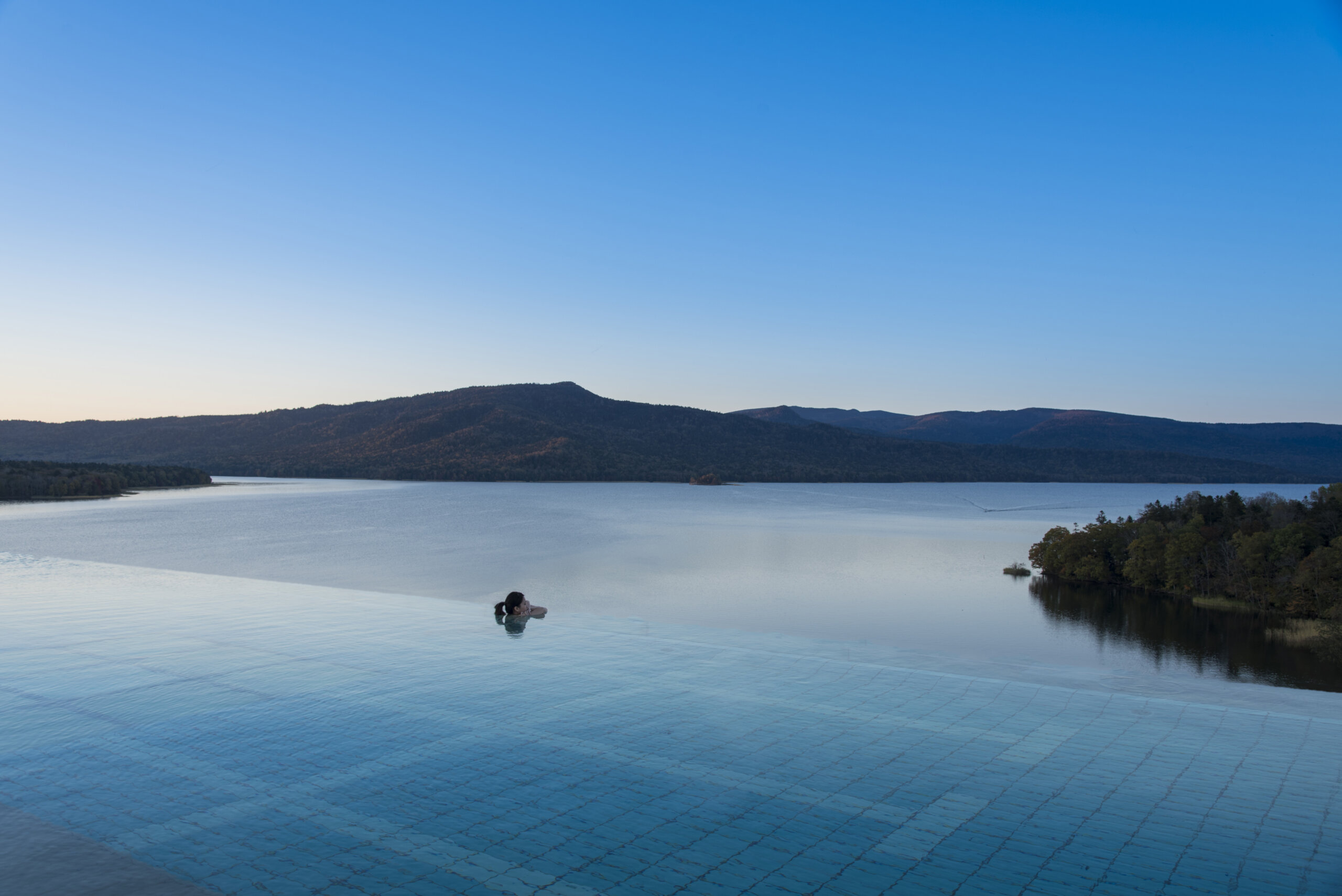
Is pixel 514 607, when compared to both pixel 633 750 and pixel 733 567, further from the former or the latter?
pixel 733 567

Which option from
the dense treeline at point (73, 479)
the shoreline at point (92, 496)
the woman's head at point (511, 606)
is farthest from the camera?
the dense treeline at point (73, 479)

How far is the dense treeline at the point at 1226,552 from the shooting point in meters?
16.9

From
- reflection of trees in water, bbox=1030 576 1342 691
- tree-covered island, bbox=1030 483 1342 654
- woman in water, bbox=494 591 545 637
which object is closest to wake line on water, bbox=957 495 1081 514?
tree-covered island, bbox=1030 483 1342 654

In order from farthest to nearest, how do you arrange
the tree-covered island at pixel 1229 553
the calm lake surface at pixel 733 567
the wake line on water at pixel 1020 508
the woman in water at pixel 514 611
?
the wake line on water at pixel 1020 508 → the tree-covered island at pixel 1229 553 → the calm lake surface at pixel 733 567 → the woman in water at pixel 514 611

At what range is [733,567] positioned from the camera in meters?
23.7

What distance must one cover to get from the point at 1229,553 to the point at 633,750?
1922 cm

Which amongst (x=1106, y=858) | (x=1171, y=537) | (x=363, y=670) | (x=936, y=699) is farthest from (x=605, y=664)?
(x=1171, y=537)

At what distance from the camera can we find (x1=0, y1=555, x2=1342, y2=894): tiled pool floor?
4523 mm

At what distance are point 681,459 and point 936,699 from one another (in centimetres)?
8258

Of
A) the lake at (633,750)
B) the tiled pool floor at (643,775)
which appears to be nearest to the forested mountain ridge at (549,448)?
the lake at (633,750)

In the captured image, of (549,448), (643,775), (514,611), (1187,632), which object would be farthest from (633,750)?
(549,448)

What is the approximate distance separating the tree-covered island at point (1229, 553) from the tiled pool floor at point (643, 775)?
34.0ft

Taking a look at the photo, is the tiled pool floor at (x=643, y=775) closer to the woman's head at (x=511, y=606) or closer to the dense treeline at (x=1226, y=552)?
the woman's head at (x=511, y=606)

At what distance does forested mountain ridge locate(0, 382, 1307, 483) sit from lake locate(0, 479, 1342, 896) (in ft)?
229
